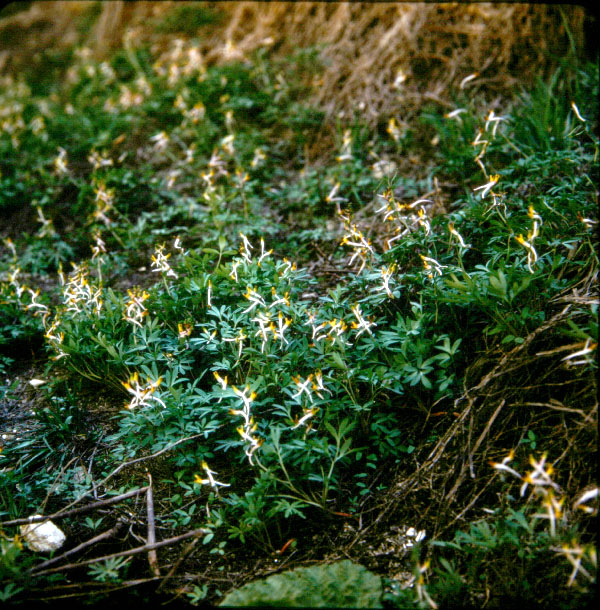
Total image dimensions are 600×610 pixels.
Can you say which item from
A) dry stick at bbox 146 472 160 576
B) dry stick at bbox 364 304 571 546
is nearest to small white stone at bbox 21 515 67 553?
dry stick at bbox 146 472 160 576

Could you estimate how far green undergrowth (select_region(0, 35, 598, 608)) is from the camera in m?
1.99

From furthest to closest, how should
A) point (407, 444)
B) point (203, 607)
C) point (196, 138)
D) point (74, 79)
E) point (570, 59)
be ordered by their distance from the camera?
point (74, 79) < point (196, 138) < point (570, 59) < point (407, 444) < point (203, 607)

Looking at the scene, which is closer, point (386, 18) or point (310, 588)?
point (310, 588)

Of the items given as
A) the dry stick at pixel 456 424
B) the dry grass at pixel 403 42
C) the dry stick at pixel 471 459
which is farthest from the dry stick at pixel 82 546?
the dry grass at pixel 403 42

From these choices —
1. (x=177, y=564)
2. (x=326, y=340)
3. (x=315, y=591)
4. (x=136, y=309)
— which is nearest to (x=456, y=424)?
(x=326, y=340)

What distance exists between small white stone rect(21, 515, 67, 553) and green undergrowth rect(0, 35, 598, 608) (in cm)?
8

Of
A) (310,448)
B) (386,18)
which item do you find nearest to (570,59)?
(386,18)

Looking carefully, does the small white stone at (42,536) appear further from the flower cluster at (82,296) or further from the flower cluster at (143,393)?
the flower cluster at (82,296)

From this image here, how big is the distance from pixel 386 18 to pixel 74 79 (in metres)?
4.04

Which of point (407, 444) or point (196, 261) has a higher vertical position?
point (196, 261)

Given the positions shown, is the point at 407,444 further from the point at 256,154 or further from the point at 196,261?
the point at 256,154

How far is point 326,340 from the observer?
236 centimetres

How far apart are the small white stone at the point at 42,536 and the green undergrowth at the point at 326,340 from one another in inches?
3.1

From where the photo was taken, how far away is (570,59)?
12.8 feet
